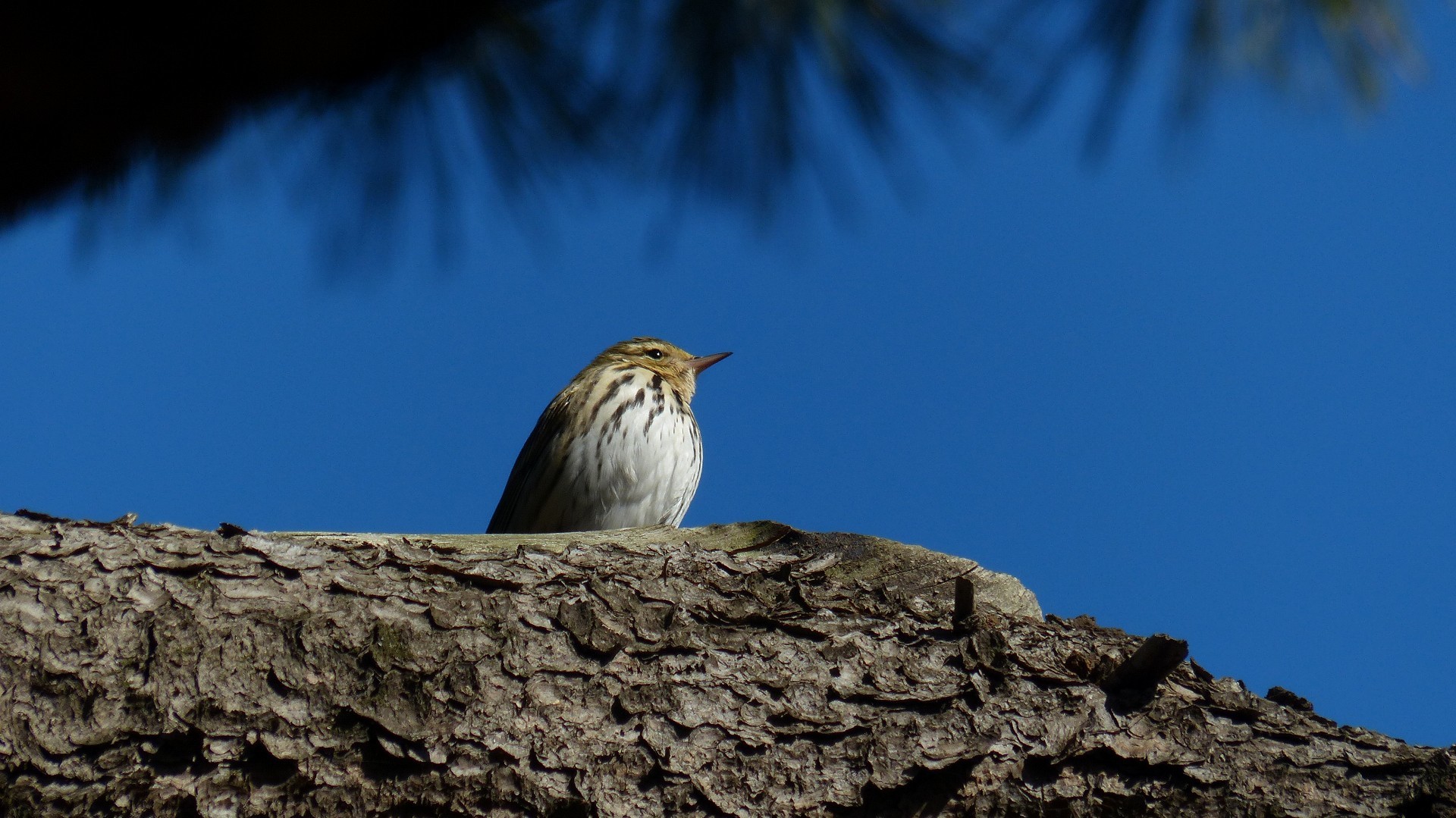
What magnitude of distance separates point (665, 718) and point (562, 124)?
9.03ft

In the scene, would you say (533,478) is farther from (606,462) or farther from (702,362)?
(702,362)

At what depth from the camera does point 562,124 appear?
434 cm

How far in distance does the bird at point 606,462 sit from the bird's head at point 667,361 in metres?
0.36

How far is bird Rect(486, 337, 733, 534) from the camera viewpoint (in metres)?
5.59

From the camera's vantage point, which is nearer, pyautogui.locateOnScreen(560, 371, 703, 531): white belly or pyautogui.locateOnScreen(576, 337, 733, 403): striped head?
pyautogui.locateOnScreen(560, 371, 703, 531): white belly

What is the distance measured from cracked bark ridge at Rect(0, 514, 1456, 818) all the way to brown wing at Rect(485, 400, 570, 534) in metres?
3.18

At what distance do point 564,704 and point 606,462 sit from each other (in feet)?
11.1

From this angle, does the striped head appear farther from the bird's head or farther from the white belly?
the white belly

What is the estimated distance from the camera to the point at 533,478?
A: 19.0 feet

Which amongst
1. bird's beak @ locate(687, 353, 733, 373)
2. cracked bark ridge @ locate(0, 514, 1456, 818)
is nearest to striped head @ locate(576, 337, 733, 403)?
bird's beak @ locate(687, 353, 733, 373)

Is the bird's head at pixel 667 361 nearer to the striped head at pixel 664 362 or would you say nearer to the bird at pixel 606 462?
the striped head at pixel 664 362

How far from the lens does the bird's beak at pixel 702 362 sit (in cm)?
680

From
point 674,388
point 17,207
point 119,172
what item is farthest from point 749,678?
point 674,388

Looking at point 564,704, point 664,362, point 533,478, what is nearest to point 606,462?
point 533,478
